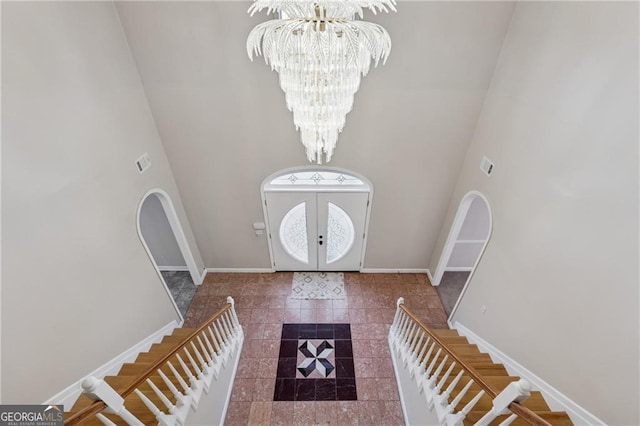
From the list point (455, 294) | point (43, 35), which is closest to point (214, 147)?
point (43, 35)

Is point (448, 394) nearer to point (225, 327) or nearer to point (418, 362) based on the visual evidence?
point (418, 362)

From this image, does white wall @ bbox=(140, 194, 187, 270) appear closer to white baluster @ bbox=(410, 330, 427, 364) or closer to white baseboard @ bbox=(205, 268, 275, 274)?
white baseboard @ bbox=(205, 268, 275, 274)

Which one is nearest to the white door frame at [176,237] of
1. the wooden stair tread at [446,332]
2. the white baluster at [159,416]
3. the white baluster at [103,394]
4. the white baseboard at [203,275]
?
the white baseboard at [203,275]

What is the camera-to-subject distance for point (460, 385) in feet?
8.67

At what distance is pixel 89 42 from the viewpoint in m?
2.77

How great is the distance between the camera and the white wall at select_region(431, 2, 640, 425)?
1934 millimetres

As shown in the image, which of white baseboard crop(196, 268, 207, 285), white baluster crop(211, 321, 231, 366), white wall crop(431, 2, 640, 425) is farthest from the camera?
white baseboard crop(196, 268, 207, 285)

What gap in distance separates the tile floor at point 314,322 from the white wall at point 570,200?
1635mm

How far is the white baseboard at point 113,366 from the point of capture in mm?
2496

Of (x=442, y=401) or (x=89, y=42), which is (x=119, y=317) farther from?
(x=442, y=401)

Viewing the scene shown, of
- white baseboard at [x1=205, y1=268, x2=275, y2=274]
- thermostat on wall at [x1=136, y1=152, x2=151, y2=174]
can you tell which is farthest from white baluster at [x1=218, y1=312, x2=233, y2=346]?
thermostat on wall at [x1=136, y1=152, x2=151, y2=174]

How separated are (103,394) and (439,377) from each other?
9.04ft

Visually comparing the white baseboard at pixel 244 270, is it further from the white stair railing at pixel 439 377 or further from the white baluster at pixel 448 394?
the white baluster at pixel 448 394

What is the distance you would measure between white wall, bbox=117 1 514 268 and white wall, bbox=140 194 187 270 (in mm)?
760
